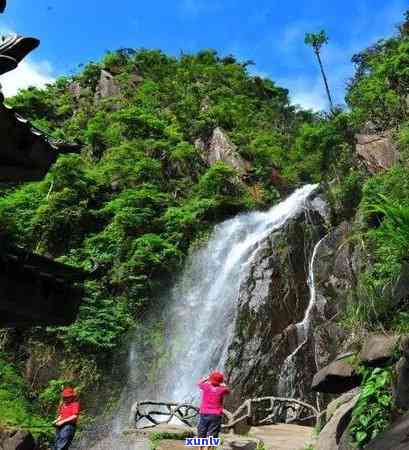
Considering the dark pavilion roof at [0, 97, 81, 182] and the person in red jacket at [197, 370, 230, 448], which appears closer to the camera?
the dark pavilion roof at [0, 97, 81, 182]

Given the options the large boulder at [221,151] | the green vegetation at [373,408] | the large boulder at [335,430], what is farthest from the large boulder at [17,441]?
the large boulder at [221,151]

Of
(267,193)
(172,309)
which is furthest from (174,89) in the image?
(172,309)

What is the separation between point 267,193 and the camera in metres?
26.0

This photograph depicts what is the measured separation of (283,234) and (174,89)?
18796 mm

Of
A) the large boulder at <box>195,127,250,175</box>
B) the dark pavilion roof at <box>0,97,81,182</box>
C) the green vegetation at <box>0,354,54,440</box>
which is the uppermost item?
the large boulder at <box>195,127,250,175</box>

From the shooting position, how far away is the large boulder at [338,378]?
5.79 meters

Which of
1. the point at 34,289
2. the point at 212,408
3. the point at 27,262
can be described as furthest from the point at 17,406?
the point at 27,262

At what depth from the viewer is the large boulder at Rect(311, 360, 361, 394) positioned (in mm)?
5793

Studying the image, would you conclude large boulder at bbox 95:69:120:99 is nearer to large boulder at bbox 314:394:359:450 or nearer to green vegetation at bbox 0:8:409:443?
green vegetation at bbox 0:8:409:443

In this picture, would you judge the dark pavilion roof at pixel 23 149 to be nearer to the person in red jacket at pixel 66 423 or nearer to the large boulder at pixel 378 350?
the person in red jacket at pixel 66 423

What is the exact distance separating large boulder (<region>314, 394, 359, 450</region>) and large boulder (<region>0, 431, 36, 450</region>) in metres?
7.80

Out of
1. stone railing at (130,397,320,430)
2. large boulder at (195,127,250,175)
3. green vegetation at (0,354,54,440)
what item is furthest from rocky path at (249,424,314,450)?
large boulder at (195,127,250,175)

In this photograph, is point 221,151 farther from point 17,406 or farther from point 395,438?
point 395,438

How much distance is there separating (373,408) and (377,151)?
1779 centimetres
